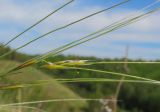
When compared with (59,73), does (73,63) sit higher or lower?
lower

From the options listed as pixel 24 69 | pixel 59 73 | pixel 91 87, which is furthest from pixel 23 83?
pixel 91 87

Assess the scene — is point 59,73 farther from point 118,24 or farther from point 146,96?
point 118,24

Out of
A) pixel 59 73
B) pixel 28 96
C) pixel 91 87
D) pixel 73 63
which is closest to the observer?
pixel 73 63

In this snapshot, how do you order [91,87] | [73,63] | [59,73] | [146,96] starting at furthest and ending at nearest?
[146,96] < [91,87] < [59,73] < [73,63]

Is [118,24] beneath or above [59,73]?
beneath

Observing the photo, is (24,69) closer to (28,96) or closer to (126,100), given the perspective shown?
(28,96)

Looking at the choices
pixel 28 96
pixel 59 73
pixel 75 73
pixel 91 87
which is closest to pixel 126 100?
pixel 91 87

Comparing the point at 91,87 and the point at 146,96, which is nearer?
the point at 91,87

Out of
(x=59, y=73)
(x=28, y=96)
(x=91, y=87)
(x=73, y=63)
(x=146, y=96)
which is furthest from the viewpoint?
(x=146, y=96)

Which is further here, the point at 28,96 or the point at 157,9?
the point at 28,96
